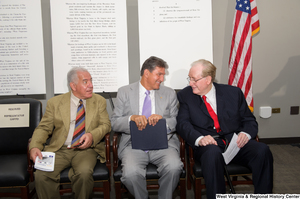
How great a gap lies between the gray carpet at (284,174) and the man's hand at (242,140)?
2.48ft

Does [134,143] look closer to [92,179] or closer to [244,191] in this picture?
[92,179]

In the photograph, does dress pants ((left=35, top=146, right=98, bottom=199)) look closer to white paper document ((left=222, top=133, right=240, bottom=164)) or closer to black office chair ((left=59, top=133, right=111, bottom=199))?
black office chair ((left=59, top=133, right=111, bottom=199))

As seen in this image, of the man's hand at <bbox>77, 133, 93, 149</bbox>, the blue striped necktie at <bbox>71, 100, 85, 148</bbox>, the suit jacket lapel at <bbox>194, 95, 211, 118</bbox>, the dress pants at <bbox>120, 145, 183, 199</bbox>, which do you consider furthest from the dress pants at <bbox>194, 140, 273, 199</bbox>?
the blue striped necktie at <bbox>71, 100, 85, 148</bbox>

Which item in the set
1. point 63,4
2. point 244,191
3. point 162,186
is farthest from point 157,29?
point 244,191

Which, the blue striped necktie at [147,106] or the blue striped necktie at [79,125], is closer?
the blue striped necktie at [79,125]

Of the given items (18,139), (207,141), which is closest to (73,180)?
(18,139)

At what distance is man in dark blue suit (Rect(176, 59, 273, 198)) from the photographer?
1913 millimetres

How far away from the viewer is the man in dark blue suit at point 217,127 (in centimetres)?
191

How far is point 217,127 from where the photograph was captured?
228 cm

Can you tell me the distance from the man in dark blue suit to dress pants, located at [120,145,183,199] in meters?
0.27

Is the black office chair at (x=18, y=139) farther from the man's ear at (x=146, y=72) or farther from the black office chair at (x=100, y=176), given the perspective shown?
the man's ear at (x=146, y=72)

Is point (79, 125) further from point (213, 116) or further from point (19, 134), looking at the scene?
point (213, 116)

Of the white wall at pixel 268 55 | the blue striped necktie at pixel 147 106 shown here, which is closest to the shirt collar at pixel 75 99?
the blue striped necktie at pixel 147 106

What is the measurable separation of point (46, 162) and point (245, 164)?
74.8 inches
